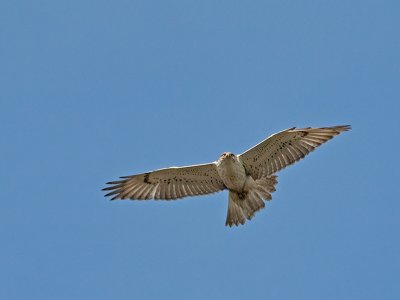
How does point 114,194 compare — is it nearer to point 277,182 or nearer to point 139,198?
point 139,198

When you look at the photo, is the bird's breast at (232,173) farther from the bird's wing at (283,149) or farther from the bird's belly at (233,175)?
the bird's wing at (283,149)

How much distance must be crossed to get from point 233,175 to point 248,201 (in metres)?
0.83

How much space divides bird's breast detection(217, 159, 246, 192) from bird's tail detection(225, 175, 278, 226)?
21 cm

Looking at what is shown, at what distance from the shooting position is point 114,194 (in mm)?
28062

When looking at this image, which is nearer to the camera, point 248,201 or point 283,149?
point 283,149

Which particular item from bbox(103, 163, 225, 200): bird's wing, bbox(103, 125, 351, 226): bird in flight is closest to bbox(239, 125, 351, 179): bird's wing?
bbox(103, 125, 351, 226): bird in flight

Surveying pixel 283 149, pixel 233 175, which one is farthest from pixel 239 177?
pixel 283 149

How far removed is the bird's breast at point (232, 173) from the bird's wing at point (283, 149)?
260mm

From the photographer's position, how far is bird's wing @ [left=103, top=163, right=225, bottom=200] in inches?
1093

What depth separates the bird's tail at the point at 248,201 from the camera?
27.4 meters

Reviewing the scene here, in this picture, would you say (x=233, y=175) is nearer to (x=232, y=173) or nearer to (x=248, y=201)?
(x=232, y=173)

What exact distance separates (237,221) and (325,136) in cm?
290

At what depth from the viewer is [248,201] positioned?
1078 inches

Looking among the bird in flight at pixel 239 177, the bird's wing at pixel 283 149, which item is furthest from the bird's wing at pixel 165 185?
the bird's wing at pixel 283 149
